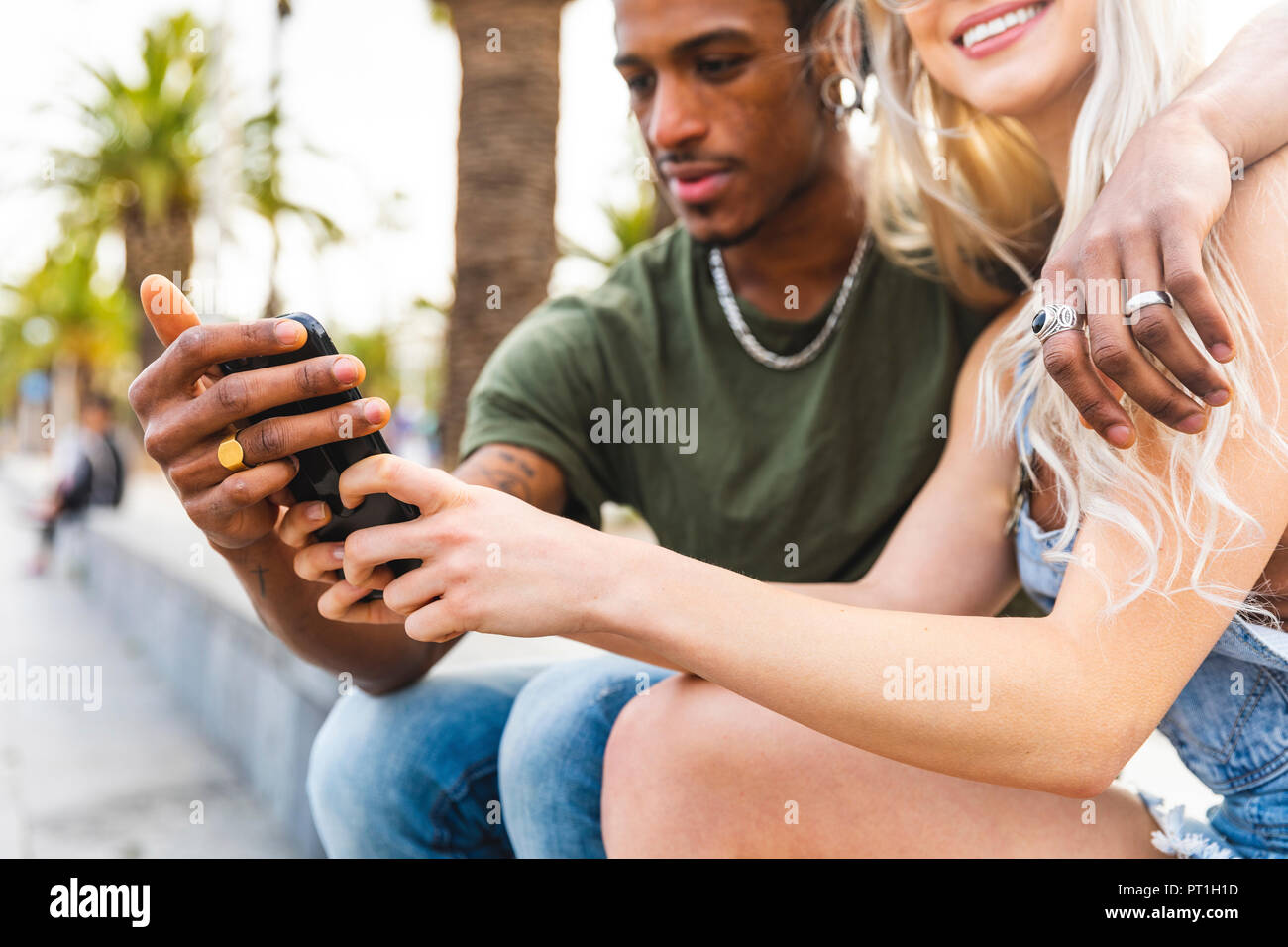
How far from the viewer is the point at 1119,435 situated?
1.15 meters

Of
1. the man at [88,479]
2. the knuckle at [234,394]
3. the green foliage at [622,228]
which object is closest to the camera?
the knuckle at [234,394]

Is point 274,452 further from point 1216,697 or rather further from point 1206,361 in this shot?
point 1216,697

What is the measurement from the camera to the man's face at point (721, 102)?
2188 millimetres

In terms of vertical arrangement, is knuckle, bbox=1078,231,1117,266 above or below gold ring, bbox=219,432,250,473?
above

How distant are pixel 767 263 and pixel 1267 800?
4.51ft

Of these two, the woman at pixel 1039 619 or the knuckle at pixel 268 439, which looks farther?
the knuckle at pixel 268 439

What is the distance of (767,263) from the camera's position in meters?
2.32

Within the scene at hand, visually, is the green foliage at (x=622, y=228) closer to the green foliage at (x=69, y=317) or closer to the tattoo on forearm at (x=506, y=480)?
the tattoo on forearm at (x=506, y=480)

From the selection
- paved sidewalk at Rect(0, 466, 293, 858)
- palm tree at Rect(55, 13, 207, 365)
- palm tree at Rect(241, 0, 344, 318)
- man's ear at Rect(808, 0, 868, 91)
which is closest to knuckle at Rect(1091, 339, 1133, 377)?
man's ear at Rect(808, 0, 868, 91)

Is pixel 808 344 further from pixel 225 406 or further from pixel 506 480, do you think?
pixel 225 406

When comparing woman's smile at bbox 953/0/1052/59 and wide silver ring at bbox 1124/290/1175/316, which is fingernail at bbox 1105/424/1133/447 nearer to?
wide silver ring at bbox 1124/290/1175/316

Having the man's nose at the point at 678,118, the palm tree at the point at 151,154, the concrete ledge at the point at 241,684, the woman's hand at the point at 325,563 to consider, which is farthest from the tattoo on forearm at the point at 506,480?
the palm tree at the point at 151,154

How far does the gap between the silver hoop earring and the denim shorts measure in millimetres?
1135

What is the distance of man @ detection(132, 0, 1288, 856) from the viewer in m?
1.74
